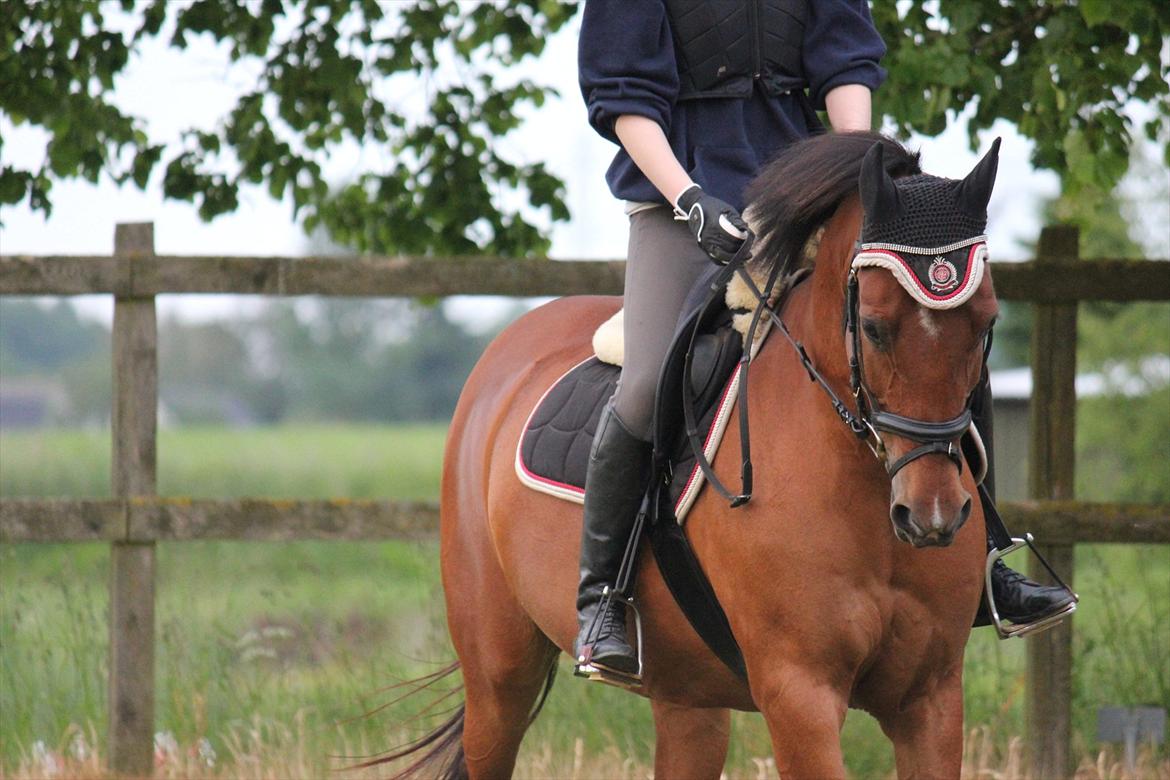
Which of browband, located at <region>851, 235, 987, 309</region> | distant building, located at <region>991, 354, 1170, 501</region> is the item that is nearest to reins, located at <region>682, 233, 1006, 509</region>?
browband, located at <region>851, 235, 987, 309</region>

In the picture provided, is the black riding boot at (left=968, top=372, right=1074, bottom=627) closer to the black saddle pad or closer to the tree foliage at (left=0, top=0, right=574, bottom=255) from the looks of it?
the black saddle pad

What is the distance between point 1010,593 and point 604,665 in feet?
3.23

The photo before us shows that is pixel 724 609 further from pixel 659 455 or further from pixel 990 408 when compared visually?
pixel 990 408

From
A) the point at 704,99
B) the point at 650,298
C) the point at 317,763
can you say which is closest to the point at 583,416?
the point at 650,298

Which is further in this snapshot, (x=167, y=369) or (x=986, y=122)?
(x=167, y=369)

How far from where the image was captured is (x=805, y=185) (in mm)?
3193

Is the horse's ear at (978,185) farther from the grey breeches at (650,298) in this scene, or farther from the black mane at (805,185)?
the grey breeches at (650,298)

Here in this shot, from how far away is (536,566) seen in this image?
4.15m

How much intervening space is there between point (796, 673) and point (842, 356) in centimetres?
69

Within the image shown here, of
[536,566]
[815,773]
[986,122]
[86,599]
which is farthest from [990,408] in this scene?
[86,599]

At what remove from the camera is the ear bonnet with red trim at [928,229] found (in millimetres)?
2775

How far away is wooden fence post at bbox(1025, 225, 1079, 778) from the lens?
233 inches

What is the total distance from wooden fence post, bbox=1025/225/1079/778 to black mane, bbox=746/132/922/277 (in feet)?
9.97

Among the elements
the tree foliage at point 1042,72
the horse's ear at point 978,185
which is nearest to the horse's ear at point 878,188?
the horse's ear at point 978,185
